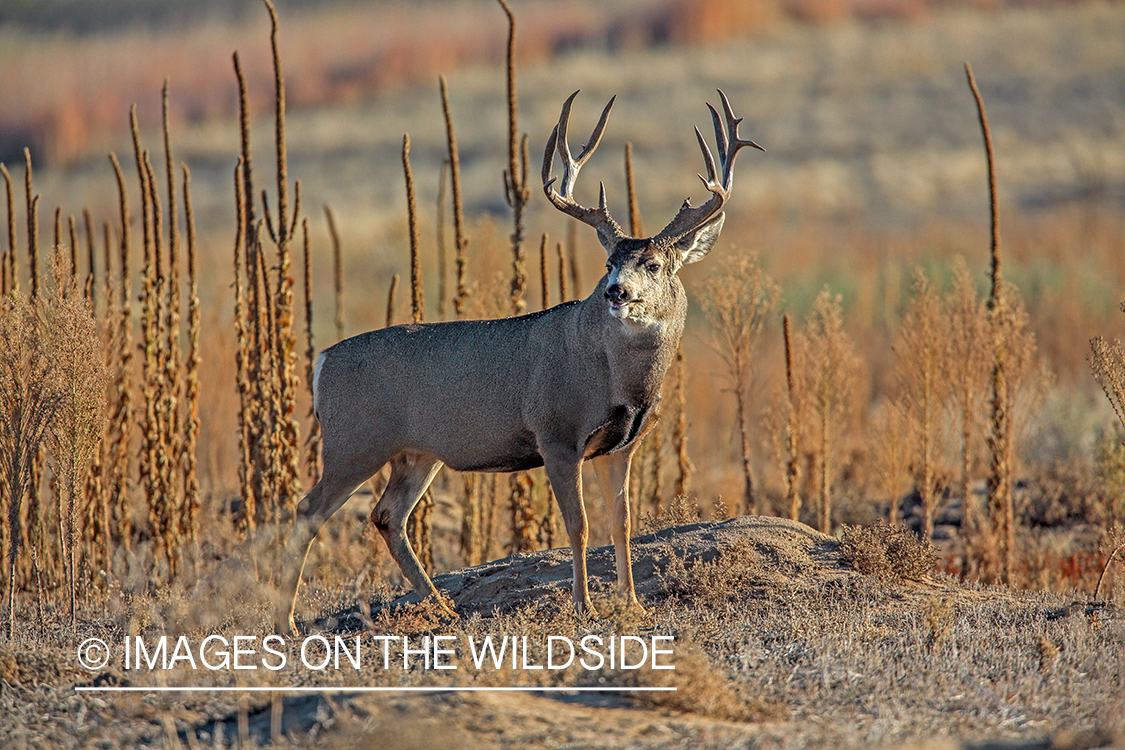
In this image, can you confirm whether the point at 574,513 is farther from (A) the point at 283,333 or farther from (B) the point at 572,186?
(A) the point at 283,333

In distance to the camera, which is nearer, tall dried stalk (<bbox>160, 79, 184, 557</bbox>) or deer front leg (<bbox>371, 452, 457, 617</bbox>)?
deer front leg (<bbox>371, 452, 457, 617</bbox>)

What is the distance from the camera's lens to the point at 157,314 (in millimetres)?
10875

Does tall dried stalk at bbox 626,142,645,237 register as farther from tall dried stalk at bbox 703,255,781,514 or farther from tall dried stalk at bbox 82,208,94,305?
tall dried stalk at bbox 82,208,94,305

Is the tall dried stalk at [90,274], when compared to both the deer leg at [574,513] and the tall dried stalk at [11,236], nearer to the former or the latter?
the tall dried stalk at [11,236]

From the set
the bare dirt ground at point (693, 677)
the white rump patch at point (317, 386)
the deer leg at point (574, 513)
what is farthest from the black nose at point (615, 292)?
the white rump patch at point (317, 386)

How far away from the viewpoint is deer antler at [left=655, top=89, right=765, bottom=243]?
765cm

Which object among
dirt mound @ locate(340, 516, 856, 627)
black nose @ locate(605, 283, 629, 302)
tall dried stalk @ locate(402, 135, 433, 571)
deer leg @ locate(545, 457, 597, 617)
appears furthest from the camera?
tall dried stalk @ locate(402, 135, 433, 571)

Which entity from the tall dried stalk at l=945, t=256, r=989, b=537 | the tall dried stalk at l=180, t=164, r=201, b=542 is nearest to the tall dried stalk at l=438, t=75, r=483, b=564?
the tall dried stalk at l=180, t=164, r=201, b=542

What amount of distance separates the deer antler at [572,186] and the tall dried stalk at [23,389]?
3.90 meters

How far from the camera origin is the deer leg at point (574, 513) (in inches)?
290

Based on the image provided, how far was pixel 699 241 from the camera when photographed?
7922 mm

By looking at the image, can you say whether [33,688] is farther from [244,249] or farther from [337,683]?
[244,249]

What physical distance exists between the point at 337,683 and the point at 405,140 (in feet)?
20.3

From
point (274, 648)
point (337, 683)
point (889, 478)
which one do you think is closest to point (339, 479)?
point (274, 648)
